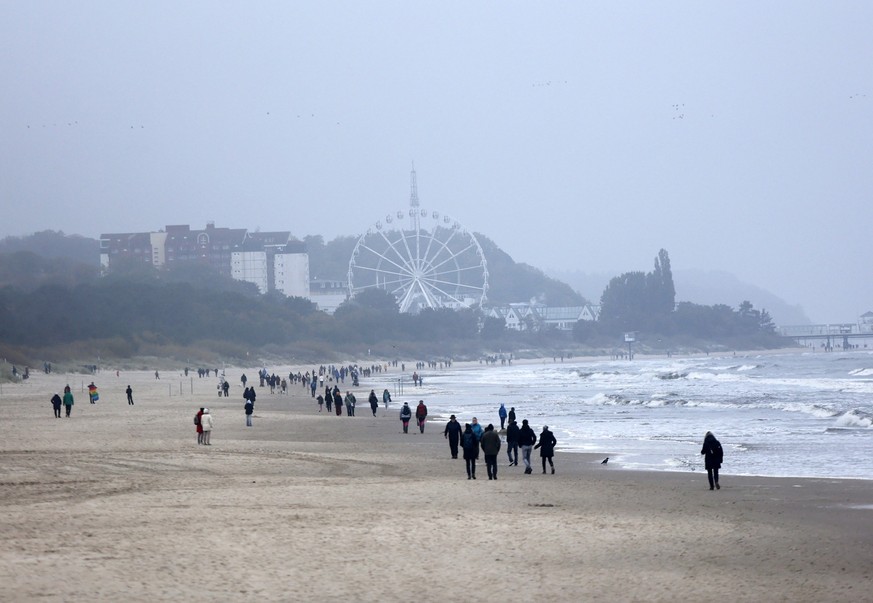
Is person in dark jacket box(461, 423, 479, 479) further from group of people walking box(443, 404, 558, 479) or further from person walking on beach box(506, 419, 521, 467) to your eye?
person walking on beach box(506, 419, 521, 467)

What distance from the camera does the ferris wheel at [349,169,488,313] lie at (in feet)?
392

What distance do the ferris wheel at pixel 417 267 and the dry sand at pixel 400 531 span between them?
102192 millimetres

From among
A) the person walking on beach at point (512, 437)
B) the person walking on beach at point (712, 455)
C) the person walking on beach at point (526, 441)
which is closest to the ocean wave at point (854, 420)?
the person walking on beach at point (512, 437)

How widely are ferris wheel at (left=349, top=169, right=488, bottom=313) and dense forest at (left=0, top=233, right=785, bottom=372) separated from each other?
2818 mm

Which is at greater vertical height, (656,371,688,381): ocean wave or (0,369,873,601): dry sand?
(0,369,873,601): dry sand

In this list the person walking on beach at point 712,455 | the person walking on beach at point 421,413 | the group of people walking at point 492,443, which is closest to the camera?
the person walking on beach at point 712,455

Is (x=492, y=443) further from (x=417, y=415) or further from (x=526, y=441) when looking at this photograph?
(x=417, y=415)

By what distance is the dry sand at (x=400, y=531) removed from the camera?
303 inches

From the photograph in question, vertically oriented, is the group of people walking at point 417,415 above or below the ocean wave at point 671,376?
above

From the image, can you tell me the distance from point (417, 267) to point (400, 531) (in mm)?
113545

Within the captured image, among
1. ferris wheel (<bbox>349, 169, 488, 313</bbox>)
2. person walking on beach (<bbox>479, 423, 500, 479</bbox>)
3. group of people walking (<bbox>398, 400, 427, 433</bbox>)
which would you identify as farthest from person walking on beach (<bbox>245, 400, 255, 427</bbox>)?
ferris wheel (<bbox>349, 169, 488, 313</bbox>)

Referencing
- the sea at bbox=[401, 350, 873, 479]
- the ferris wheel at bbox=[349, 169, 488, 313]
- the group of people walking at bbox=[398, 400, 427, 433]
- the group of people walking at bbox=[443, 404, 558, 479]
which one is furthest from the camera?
the ferris wheel at bbox=[349, 169, 488, 313]

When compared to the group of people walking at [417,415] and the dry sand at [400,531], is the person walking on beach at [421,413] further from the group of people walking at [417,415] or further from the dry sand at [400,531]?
the dry sand at [400,531]

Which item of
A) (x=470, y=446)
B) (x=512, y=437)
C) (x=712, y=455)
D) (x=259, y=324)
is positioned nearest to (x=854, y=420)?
(x=512, y=437)
